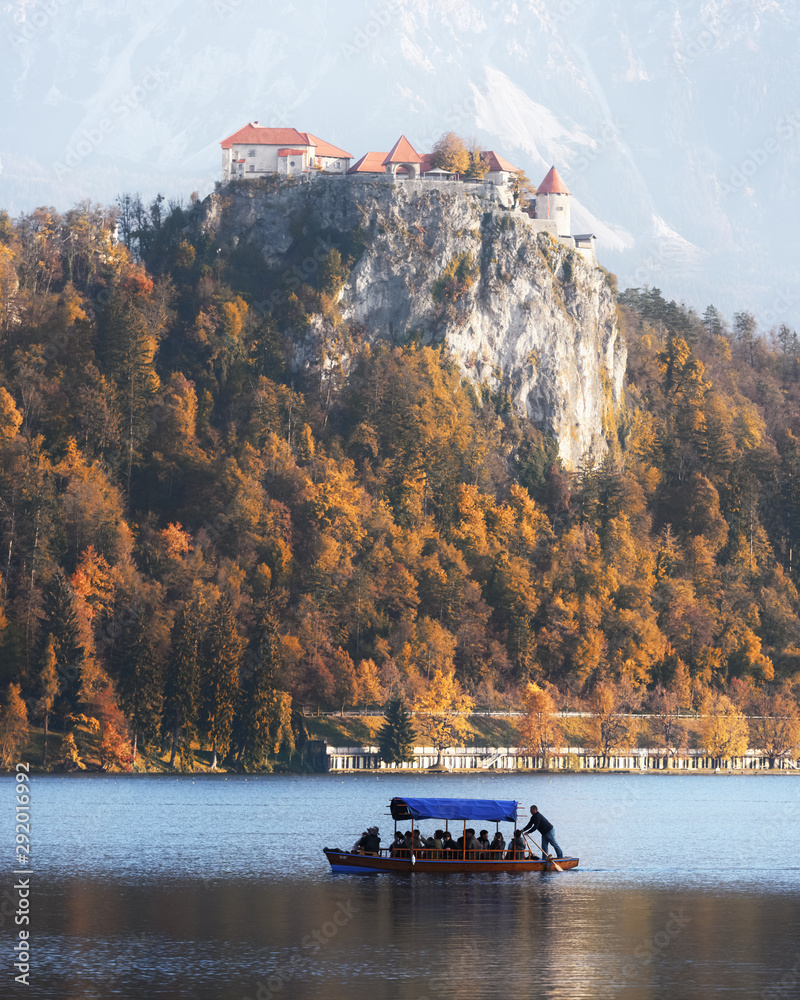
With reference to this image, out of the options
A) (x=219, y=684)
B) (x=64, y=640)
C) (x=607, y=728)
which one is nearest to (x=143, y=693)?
(x=219, y=684)

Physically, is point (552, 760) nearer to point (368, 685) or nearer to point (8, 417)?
point (368, 685)

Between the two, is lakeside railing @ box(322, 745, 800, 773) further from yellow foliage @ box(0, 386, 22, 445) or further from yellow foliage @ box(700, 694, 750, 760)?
yellow foliage @ box(0, 386, 22, 445)

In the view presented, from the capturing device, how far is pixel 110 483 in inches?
7475

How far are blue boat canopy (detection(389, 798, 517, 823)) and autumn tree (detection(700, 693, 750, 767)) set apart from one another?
114607mm

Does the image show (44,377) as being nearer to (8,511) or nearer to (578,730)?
(8,511)

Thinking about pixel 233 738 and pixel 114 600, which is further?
pixel 114 600

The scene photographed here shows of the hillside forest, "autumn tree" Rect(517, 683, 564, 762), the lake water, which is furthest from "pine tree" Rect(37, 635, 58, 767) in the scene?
the lake water

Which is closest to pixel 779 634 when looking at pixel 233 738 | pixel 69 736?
pixel 233 738

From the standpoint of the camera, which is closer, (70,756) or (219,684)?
(70,756)

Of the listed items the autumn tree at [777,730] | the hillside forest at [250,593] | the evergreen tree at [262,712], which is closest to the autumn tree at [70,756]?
the hillside forest at [250,593]

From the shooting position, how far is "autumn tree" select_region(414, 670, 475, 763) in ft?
541

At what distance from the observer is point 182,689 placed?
15250 centimetres

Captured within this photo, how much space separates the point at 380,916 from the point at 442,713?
111807mm

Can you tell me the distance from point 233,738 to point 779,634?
76349mm
